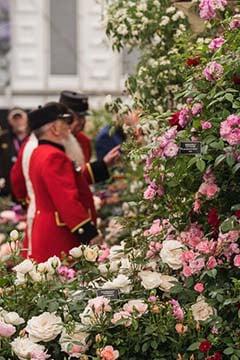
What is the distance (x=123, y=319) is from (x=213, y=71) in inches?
34.1

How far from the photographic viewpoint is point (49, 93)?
15.6 meters

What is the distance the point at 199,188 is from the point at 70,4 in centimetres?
1201

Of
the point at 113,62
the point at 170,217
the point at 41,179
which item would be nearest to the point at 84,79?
the point at 113,62

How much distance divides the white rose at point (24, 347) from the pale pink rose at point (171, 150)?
2.40 ft

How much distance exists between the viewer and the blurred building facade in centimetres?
1551

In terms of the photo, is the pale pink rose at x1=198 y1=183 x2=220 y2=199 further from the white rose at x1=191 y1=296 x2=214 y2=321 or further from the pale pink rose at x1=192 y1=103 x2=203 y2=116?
the white rose at x1=191 y1=296 x2=214 y2=321

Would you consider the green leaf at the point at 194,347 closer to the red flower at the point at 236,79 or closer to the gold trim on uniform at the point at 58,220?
the red flower at the point at 236,79

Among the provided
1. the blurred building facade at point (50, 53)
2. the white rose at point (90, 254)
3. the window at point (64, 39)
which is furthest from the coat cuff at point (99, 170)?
the window at point (64, 39)

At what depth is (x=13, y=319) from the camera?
3.83m

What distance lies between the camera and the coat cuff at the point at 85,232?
6.32 meters

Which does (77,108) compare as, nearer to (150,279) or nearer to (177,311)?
(150,279)

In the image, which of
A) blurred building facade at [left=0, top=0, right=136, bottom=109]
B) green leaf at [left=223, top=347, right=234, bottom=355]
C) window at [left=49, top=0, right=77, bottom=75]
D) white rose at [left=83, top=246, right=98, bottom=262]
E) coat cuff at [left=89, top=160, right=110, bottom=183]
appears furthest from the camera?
window at [left=49, top=0, right=77, bottom=75]

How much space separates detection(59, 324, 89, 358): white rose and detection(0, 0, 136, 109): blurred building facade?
11698 millimetres

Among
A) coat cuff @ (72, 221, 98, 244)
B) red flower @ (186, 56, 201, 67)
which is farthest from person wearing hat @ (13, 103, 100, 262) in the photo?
red flower @ (186, 56, 201, 67)
